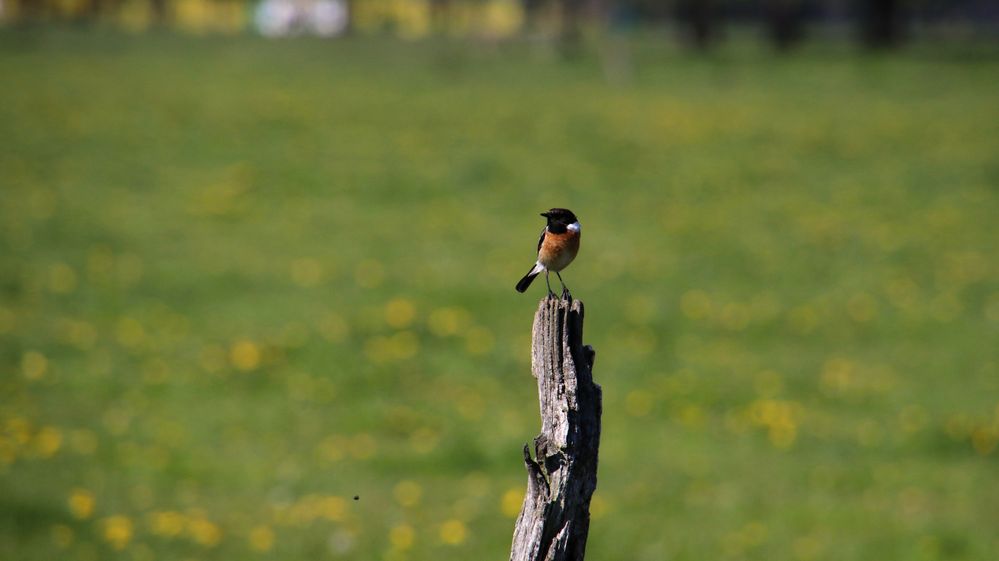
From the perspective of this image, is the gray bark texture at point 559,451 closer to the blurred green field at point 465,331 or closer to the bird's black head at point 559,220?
the bird's black head at point 559,220

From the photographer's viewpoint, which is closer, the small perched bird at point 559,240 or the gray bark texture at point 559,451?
the gray bark texture at point 559,451

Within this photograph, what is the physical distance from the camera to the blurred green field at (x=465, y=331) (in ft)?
31.6

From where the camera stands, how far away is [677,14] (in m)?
80.9

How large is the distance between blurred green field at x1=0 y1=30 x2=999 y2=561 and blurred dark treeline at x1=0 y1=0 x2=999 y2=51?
30.6 m

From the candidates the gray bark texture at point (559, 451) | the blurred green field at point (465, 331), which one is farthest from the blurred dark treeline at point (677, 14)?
the gray bark texture at point (559, 451)

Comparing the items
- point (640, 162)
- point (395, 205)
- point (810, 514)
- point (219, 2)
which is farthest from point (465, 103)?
point (219, 2)

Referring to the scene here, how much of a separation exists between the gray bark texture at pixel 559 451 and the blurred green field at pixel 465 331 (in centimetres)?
499

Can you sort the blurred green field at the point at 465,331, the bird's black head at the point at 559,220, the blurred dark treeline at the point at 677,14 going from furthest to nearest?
the blurred dark treeline at the point at 677,14
the blurred green field at the point at 465,331
the bird's black head at the point at 559,220

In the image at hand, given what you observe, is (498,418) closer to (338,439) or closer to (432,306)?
(338,439)

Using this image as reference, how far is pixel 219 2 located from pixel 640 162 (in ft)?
230

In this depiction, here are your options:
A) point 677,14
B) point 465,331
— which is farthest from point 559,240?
point 677,14

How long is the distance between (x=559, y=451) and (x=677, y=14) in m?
79.9

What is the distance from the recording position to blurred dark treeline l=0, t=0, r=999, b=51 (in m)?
62.8

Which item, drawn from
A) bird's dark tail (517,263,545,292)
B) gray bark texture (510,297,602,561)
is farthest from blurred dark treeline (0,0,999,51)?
gray bark texture (510,297,602,561)
